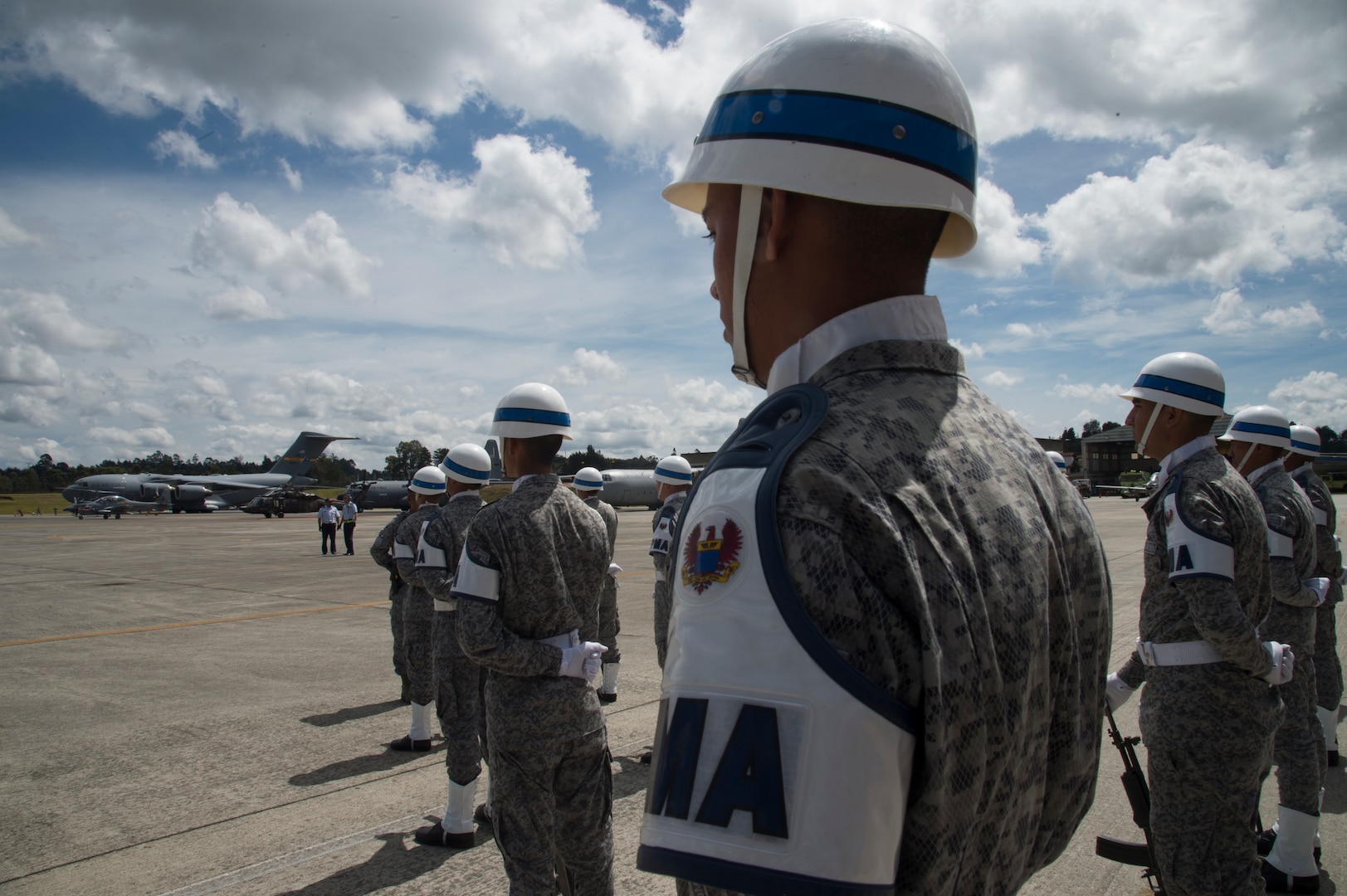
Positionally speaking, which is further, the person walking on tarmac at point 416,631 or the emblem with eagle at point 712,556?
the person walking on tarmac at point 416,631

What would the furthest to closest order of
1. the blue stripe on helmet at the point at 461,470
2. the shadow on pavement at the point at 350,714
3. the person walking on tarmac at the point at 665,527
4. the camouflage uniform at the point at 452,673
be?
1. the shadow on pavement at the point at 350,714
2. the person walking on tarmac at the point at 665,527
3. the blue stripe on helmet at the point at 461,470
4. the camouflage uniform at the point at 452,673

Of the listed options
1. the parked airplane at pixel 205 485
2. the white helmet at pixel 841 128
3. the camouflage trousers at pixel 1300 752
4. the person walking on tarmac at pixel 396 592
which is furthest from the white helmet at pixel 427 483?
the parked airplane at pixel 205 485

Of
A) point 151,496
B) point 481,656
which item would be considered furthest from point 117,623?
point 151,496

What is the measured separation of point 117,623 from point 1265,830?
1431 centimetres

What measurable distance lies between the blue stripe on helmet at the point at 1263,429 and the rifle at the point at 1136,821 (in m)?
2.90

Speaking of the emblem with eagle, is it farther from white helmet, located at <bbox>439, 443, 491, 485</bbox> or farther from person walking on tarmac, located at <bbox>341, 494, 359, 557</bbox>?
person walking on tarmac, located at <bbox>341, 494, 359, 557</bbox>

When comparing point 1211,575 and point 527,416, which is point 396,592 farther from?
point 1211,575

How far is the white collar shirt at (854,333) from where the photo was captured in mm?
1158

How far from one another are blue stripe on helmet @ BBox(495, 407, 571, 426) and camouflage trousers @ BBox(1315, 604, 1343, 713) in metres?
5.51

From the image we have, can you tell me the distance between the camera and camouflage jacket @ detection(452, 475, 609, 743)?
3.44 m

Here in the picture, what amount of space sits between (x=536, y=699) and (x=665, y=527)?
419cm

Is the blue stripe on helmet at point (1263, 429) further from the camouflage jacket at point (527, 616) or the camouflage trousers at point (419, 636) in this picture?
the camouflage trousers at point (419, 636)

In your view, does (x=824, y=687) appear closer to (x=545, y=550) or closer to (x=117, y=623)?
(x=545, y=550)

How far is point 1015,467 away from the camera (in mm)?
1196
